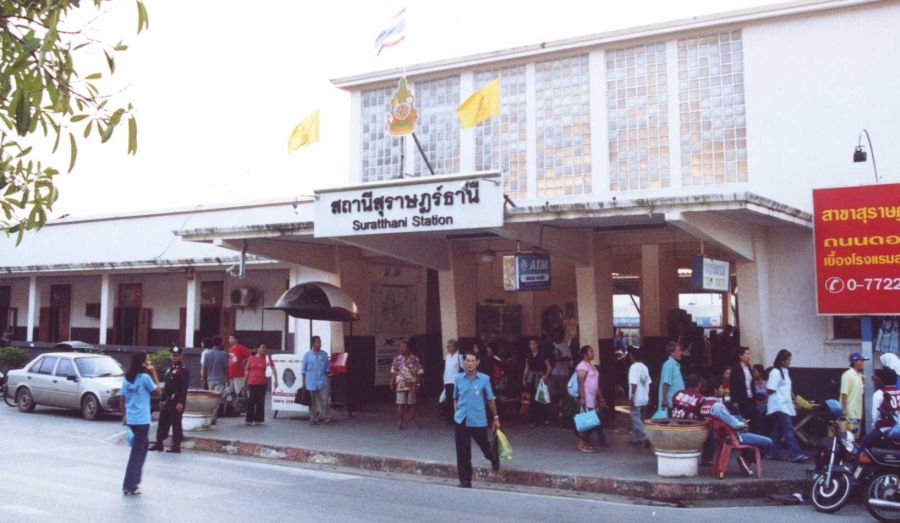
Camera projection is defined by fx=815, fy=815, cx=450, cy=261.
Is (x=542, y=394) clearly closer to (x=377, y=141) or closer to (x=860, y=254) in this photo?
(x=860, y=254)

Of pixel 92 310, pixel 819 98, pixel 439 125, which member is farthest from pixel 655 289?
pixel 92 310

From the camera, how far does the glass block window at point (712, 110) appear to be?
1628cm

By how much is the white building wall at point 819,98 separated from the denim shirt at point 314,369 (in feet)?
30.4

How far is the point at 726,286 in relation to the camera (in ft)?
46.4

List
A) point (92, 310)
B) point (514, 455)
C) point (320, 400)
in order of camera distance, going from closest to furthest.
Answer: point (514, 455) → point (320, 400) → point (92, 310)

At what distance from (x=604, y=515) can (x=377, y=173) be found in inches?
488

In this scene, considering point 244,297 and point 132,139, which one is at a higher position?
Answer: point 132,139

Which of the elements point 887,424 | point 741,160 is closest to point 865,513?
point 887,424

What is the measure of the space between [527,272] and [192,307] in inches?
496

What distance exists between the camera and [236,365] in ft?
59.4

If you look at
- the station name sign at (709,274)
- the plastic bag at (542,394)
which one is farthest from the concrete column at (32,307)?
the station name sign at (709,274)

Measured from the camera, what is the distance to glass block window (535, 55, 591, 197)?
17703 mm

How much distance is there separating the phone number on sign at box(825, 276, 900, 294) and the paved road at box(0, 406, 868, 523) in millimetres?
4664

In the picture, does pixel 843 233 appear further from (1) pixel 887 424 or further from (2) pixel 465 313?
(2) pixel 465 313
